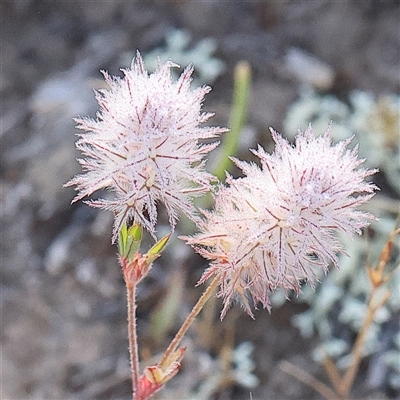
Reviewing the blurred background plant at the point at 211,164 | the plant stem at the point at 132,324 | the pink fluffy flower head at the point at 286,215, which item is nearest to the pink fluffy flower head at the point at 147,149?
the pink fluffy flower head at the point at 286,215

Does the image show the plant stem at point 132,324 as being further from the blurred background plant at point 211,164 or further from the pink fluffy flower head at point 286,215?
the blurred background plant at point 211,164

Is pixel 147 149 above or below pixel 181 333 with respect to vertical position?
above

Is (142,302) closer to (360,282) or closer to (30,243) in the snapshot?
(30,243)

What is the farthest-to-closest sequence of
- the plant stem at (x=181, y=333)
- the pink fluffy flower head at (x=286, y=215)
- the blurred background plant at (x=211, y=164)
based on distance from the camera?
the blurred background plant at (x=211, y=164)
the plant stem at (x=181, y=333)
the pink fluffy flower head at (x=286, y=215)

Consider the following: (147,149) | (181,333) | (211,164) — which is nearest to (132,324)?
(181,333)

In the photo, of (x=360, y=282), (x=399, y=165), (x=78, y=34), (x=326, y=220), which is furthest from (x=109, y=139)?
(x=78, y=34)

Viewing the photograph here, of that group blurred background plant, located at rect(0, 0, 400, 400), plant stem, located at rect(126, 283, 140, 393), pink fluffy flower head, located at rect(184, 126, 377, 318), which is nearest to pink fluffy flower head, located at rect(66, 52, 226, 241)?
pink fluffy flower head, located at rect(184, 126, 377, 318)

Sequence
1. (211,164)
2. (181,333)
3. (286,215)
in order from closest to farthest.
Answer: (286,215) → (181,333) → (211,164)

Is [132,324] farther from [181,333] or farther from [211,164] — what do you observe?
[211,164]
